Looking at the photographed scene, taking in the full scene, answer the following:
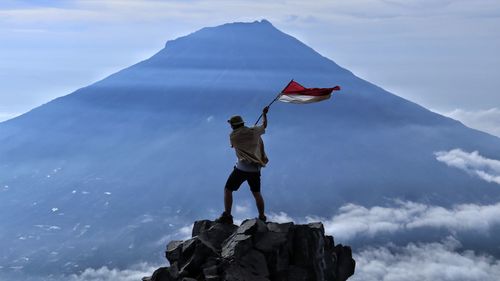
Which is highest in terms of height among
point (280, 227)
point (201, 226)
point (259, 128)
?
point (259, 128)

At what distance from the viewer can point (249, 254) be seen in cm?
2084

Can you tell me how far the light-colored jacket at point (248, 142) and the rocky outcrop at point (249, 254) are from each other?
7.12 ft

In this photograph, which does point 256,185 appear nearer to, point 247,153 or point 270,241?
point 247,153

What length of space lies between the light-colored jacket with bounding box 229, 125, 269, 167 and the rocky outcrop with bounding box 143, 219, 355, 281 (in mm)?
2171

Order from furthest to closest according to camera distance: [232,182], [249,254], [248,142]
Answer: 1. [232,182]
2. [248,142]
3. [249,254]

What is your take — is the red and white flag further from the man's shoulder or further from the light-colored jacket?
the light-colored jacket

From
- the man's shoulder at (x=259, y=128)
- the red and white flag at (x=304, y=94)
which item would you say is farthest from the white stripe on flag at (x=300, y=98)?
the man's shoulder at (x=259, y=128)

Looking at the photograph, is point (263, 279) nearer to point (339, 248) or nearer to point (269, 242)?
point (269, 242)

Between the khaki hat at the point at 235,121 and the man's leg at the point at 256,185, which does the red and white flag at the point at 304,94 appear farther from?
the man's leg at the point at 256,185

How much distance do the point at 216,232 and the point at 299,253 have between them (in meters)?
2.97

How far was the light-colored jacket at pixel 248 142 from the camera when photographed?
834 inches

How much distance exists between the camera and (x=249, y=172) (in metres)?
21.5

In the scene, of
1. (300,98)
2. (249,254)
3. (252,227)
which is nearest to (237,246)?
(249,254)

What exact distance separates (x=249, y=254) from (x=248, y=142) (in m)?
3.70
